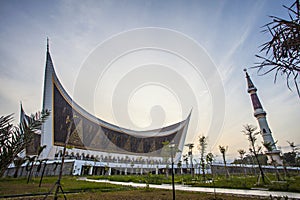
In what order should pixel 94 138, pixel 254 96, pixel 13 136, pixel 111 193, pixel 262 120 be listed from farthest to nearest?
pixel 94 138
pixel 254 96
pixel 262 120
pixel 111 193
pixel 13 136

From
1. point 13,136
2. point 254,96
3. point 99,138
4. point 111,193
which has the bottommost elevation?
point 111,193

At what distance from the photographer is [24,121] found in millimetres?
1188

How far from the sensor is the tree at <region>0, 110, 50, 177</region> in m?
1.11

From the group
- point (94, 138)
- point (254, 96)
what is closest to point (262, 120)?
point (254, 96)

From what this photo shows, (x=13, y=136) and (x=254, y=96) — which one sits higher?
(x=254, y=96)

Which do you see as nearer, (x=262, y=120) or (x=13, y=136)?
(x=13, y=136)

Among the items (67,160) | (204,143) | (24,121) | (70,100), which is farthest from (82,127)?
(24,121)

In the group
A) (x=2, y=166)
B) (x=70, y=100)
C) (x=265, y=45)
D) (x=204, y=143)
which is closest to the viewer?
(x=2, y=166)

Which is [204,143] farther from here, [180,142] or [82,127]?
[180,142]

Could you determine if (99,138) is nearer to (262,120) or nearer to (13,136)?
(262,120)

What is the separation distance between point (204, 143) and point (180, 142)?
42663mm

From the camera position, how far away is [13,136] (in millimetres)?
1133

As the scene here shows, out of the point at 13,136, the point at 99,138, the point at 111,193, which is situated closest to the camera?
the point at 13,136

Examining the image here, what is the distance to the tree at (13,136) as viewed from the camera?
1110mm
